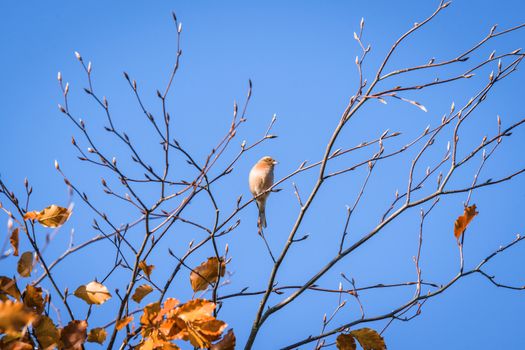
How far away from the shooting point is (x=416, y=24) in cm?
272

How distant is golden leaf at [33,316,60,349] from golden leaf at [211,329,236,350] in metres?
0.61

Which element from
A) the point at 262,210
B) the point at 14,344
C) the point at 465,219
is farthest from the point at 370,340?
the point at 262,210

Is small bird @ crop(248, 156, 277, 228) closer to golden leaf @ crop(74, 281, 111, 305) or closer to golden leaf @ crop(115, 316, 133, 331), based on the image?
golden leaf @ crop(74, 281, 111, 305)

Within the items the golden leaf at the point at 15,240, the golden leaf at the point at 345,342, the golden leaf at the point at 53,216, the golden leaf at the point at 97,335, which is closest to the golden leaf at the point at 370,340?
the golden leaf at the point at 345,342

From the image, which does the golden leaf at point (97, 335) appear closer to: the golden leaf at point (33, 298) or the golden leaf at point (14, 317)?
the golden leaf at point (33, 298)

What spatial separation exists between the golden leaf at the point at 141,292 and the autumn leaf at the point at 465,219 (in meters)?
1.45

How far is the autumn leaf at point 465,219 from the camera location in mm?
2551

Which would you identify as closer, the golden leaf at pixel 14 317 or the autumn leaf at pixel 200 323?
the golden leaf at pixel 14 317

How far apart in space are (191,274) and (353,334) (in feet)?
2.63

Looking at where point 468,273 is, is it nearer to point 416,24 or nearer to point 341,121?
point 341,121

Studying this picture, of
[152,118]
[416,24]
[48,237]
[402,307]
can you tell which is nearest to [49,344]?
[48,237]

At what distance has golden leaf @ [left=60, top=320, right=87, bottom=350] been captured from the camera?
2.18 metres

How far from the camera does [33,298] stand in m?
2.24

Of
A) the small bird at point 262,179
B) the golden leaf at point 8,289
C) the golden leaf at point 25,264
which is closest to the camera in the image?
the golden leaf at point 8,289
